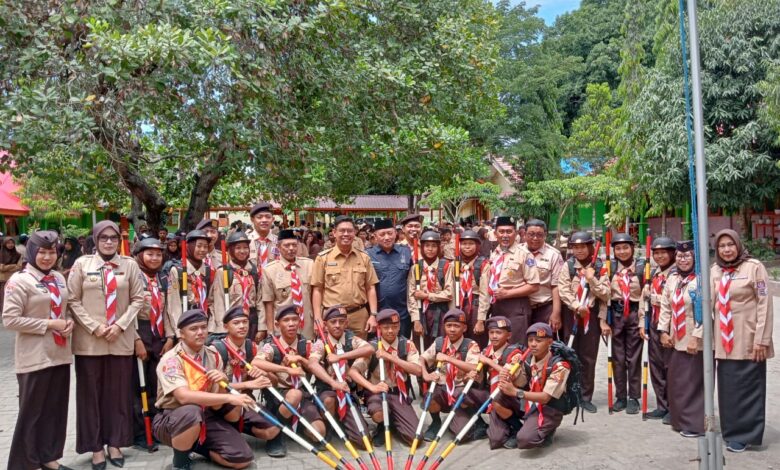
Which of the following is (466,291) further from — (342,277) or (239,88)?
(239,88)

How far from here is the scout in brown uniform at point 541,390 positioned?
17.7 ft

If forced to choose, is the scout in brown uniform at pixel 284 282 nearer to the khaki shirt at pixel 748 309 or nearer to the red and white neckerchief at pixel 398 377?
the red and white neckerchief at pixel 398 377

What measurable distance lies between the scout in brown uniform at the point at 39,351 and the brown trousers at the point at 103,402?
158 mm

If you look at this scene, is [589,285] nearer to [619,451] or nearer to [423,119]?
[619,451]

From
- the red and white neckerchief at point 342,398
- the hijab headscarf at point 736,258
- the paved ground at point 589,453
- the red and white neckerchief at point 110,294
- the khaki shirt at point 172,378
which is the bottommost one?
the paved ground at point 589,453

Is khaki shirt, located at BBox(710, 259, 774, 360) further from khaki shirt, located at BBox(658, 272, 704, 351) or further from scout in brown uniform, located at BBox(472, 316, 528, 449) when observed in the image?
scout in brown uniform, located at BBox(472, 316, 528, 449)

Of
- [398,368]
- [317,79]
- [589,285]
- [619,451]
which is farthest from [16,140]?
[619,451]

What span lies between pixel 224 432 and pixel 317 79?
5550mm

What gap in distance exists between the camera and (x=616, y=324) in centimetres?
670

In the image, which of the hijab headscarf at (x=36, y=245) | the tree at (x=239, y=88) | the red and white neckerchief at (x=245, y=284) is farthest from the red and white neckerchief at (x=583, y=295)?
the hijab headscarf at (x=36, y=245)

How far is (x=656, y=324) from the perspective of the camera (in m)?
6.35

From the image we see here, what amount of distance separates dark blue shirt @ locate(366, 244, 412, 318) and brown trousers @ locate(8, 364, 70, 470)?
316 centimetres

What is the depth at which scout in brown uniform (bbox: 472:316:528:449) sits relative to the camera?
18.6 feet

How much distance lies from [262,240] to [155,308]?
5.89 feet
